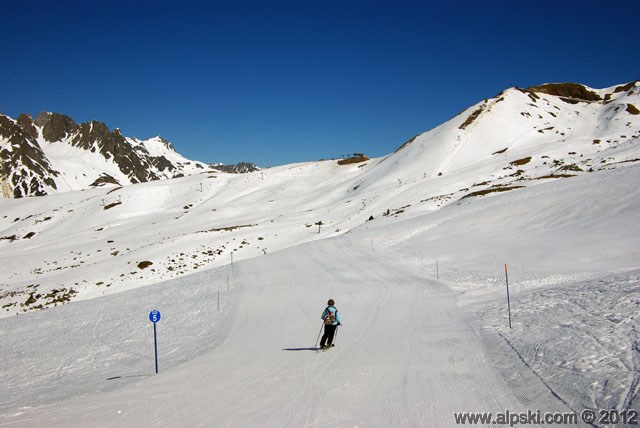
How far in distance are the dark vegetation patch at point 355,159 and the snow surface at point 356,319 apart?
175 feet

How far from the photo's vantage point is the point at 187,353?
569 inches

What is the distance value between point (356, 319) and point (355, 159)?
96458 millimetres

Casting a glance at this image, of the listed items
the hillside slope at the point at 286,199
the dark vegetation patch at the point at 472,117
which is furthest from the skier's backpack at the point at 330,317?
the dark vegetation patch at the point at 472,117

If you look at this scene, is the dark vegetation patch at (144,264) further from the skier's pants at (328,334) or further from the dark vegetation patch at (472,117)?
the dark vegetation patch at (472,117)

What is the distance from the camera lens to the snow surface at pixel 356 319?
7.95 meters

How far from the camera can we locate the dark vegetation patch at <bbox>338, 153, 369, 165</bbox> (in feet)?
354

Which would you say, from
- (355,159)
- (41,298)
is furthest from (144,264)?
(355,159)

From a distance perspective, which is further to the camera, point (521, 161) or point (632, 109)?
point (632, 109)

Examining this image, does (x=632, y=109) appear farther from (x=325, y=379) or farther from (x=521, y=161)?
(x=325, y=379)

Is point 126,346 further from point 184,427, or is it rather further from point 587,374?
point 587,374

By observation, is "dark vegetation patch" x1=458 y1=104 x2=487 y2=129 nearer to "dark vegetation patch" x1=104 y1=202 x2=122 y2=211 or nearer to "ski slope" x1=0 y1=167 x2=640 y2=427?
"ski slope" x1=0 y1=167 x2=640 y2=427

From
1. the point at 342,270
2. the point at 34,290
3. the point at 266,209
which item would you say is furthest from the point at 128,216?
the point at 342,270

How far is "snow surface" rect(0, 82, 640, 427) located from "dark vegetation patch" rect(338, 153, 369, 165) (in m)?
53.3

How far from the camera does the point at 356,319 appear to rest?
15805 millimetres
